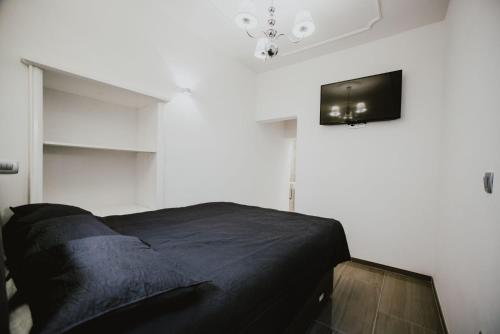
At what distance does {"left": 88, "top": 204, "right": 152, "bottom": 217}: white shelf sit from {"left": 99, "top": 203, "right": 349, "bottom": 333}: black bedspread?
24 centimetres

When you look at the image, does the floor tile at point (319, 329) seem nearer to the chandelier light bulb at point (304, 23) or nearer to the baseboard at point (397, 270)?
the baseboard at point (397, 270)

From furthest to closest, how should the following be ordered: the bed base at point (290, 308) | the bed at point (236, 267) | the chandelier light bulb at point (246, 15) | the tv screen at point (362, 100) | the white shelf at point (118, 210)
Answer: the tv screen at point (362, 100) → the white shelf at point (118, 210) → the chandelier light bulb at point (246, 15) → the bed at point (236, 267) → the bed base at point (290, 308)

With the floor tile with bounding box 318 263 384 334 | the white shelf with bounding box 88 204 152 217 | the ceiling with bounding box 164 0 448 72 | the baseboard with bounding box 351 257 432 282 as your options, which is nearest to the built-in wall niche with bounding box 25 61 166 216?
the white shelf with bounding box 88 204 152 217

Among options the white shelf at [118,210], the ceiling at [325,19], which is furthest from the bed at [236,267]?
the ceiling at [325,19]

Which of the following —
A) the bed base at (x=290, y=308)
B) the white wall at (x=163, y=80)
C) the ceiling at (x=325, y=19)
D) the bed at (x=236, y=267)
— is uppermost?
the ceiling at (x=325, y=19)

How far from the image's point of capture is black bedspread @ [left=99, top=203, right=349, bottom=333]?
0.71m

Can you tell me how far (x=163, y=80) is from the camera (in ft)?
7.82

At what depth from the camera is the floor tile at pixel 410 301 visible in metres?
1.74

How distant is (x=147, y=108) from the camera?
2301 mm

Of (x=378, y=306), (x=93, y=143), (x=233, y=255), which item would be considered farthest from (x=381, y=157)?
(x=93, y=143)

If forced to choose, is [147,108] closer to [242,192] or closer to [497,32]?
[242,192]

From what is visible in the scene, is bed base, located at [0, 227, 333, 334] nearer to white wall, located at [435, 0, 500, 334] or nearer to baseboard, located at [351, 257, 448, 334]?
white wall, located at [435, 0, 500, 334]

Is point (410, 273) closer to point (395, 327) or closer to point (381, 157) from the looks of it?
point (395, 327)

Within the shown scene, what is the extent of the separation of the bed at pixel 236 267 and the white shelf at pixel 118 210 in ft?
0.86
